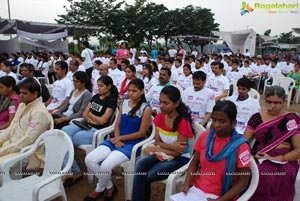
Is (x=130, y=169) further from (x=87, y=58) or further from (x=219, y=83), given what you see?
(x=87, y=58)

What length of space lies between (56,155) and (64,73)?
215 centimetres

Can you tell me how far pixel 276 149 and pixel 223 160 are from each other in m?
0.61

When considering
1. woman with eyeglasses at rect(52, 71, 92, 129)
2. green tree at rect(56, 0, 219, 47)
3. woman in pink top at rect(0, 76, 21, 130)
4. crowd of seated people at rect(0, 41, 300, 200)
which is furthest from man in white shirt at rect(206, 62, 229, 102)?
green tree at rect(56, 0, 219, 47)

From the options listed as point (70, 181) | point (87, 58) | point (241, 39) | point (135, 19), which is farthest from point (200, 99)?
point (135, 19)

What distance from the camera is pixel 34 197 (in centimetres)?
201

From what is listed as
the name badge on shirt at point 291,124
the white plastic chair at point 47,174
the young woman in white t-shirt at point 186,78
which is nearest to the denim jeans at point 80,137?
the white plastic chair at point 47,174

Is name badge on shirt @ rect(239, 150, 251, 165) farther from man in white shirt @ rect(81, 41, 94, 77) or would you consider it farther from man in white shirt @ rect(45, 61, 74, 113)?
man in white shirt @ rect(81, 41, 94, 77)

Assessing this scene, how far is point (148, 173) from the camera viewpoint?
7.75 feet

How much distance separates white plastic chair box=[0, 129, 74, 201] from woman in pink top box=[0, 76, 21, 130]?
35.7 inches

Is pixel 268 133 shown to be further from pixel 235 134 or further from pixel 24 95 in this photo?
pixel 24 95

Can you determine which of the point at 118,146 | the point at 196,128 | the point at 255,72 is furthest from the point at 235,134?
the point at 255,72

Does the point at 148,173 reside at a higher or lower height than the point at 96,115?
lower

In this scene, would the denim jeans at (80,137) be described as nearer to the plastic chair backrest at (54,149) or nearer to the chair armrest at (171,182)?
the plastic chair backrest at (54,149)

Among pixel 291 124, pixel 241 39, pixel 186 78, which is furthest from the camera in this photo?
pixel 241 39
